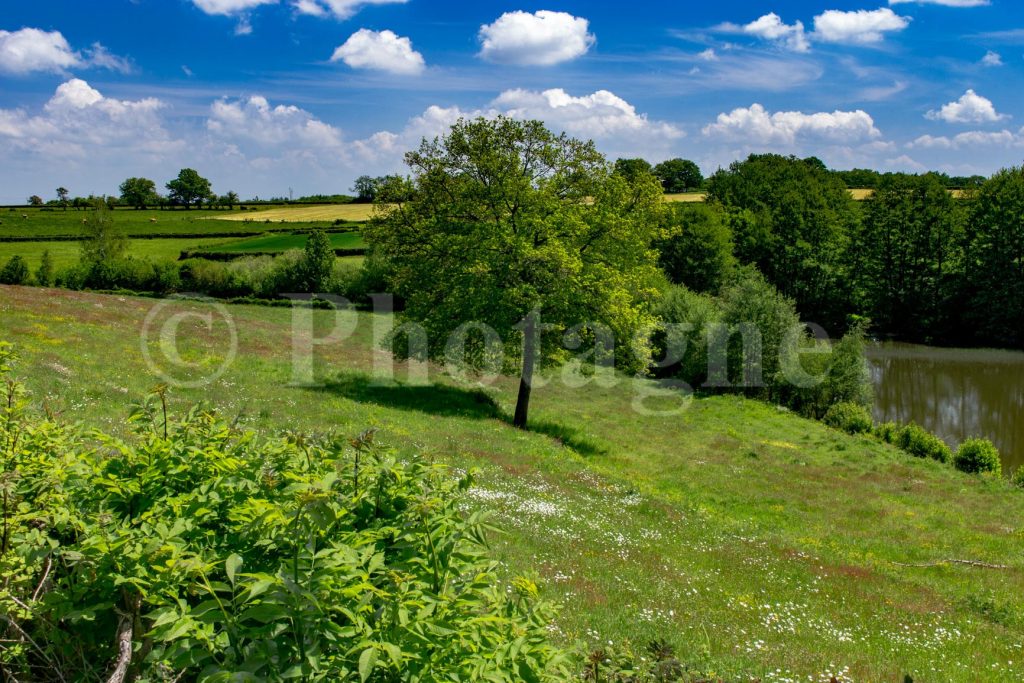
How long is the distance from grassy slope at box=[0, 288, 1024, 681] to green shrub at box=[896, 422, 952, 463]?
183 cm

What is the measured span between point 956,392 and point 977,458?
23.8 m

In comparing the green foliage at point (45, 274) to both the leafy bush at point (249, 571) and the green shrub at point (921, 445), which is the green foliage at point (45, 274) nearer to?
the leafy bush at point (249, 571)

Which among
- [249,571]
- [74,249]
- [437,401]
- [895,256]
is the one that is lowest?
[437,401]

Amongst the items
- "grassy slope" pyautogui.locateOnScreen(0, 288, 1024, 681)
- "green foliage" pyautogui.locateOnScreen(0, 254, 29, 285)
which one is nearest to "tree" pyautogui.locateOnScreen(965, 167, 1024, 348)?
"grassy slope" pyautogui.locateOnScreen(0, 288, 1024, 681)

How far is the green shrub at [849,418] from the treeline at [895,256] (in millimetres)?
35929

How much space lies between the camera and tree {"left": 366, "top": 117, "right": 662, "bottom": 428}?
30.2 m

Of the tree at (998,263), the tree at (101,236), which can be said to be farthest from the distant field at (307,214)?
the tree at (998,263)

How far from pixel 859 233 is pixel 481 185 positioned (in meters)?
76.2

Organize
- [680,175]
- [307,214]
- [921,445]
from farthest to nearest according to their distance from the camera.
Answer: [680,175] < [307,214] < [921,445]

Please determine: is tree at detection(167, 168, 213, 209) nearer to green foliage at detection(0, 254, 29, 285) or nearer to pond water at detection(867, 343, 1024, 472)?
green foliage at detection(0, 254, 29, 285)

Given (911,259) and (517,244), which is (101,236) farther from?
(911,259)

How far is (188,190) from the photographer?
142 metres

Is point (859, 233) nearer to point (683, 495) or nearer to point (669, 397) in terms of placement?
point (669, 397)

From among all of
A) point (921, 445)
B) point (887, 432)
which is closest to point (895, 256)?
point (887, 432)
